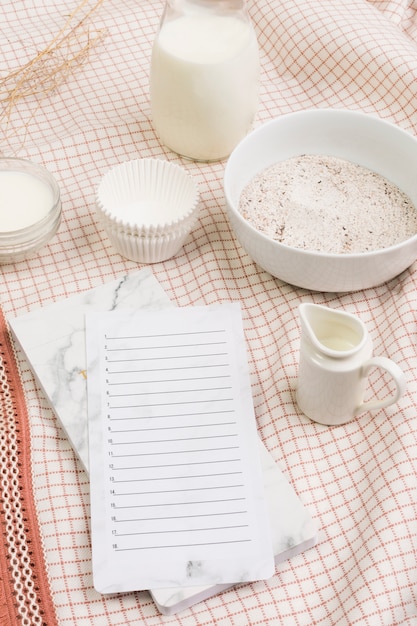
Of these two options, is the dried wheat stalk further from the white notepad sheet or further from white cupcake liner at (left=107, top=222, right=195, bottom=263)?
the white notepad sheet

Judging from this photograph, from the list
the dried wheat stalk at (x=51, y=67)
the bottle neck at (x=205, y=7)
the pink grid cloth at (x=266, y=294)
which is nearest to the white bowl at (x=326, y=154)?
the pink grid cloth at (x=266, y=294)

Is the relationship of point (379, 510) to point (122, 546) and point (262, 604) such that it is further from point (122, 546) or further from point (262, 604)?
point (122, 546)

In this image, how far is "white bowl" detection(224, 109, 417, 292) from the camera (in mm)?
1038

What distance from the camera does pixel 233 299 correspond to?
1111 mm

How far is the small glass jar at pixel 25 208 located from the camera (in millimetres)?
1113

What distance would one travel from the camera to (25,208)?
1141mm

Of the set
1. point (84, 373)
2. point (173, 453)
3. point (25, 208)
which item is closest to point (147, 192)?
point (25, 208)

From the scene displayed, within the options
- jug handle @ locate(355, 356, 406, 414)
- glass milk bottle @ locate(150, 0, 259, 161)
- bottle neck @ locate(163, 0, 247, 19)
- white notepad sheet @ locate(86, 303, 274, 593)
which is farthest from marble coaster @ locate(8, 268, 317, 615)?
bottle neck @ locate(163, 0, 247, 19)

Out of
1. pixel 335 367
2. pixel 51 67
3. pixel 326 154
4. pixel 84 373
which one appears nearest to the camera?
pixel 335 367

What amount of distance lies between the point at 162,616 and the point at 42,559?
128 mm

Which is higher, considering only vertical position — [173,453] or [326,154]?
[326,154]

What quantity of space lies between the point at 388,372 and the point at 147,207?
41 cm

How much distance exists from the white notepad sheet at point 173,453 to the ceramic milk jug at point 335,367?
74mm

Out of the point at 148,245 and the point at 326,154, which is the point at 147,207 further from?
the point at 326,154
